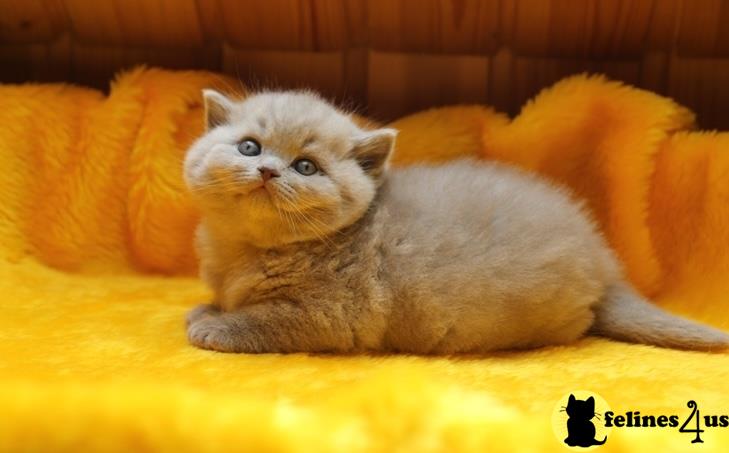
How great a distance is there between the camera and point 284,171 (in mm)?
1242

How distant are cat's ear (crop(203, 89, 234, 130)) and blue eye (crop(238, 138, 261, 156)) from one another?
12 cm

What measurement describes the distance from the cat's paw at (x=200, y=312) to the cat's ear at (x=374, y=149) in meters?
0.39

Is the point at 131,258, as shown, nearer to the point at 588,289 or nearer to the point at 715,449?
the point at 588,289

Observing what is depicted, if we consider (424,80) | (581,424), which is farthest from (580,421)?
(424,80)

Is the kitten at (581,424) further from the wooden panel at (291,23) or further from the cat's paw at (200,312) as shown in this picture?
the wooden panel at (291,23)

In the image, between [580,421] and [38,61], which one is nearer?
[580,421]

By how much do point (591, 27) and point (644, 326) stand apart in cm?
81

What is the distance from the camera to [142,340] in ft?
4.30

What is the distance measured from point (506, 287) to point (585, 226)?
0.24 meters

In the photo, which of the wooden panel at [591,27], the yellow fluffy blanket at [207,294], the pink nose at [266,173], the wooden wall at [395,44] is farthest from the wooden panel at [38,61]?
the wooden panel at [591,27]

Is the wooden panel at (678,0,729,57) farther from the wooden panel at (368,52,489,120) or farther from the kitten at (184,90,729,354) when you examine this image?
the kitten at (184,90,729,354)

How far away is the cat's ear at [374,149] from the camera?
1.36 m

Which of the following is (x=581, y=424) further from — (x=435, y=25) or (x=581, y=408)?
(x=435, y=25)

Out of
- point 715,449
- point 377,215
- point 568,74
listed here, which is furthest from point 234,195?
point 568,74
